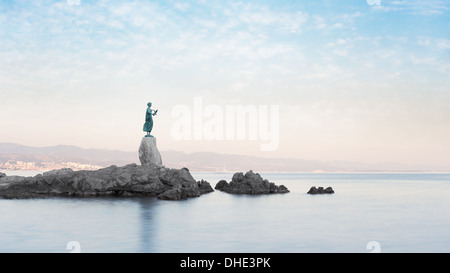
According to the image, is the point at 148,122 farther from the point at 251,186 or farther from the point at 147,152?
the point at 251,186

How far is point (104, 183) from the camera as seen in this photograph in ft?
126

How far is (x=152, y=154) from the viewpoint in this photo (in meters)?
41.3

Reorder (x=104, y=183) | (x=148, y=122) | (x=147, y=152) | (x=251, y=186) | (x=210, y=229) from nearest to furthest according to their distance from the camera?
(x=210, y=229) < (x=104, y=183) < (x=147, y=152) < (x=148, y=122) < (x=251, y=186)

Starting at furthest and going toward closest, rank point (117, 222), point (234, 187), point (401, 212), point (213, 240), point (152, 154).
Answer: point (234, 187) < point (152, 154) < point (401, 212) < point (117, 222) < point (213, 240)

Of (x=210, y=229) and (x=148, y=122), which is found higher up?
(x=148, y=122)

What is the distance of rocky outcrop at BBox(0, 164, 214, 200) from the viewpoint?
37.8 metres

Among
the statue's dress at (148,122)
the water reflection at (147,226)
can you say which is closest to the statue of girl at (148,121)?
the statue's dress at (148,122)

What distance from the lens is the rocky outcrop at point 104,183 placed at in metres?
37.8

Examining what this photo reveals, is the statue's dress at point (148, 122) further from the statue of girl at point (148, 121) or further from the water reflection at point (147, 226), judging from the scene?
the water reflection at point (147, 226)

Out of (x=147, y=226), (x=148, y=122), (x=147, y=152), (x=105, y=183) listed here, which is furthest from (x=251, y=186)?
(x=147, y=226)

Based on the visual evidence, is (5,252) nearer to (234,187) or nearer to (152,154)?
(152,154)

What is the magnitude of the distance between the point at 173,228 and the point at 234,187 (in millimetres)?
30243
